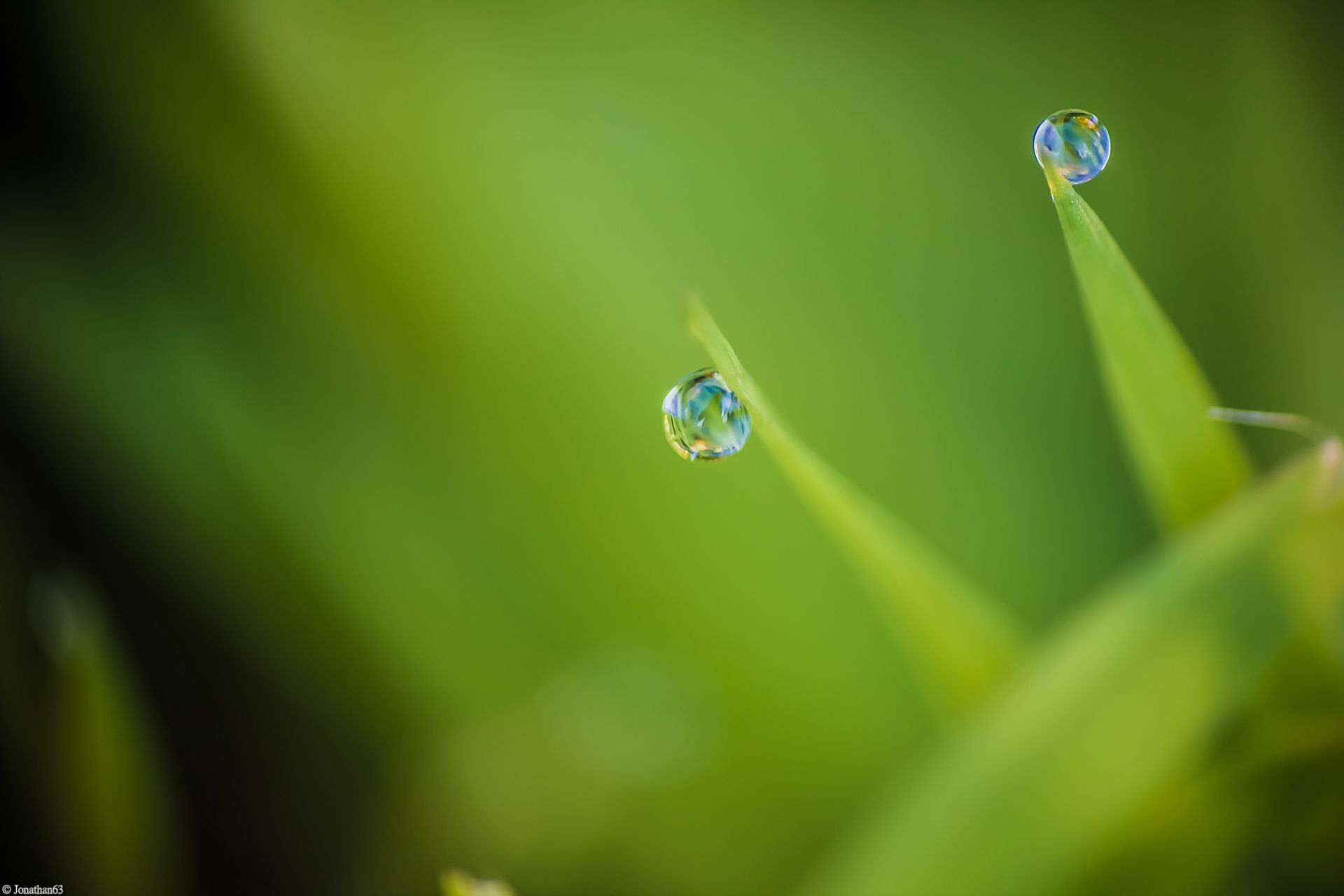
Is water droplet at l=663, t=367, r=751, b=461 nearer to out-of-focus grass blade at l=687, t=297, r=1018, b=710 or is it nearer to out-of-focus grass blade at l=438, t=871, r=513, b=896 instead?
out-of-focus grass blade at l=687, t=297, r=1018, b=710

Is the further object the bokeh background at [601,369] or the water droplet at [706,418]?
the bokeh background at [601,369]

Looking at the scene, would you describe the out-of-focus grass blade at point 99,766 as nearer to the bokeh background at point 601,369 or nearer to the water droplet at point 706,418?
the bokeh background at point 601,369

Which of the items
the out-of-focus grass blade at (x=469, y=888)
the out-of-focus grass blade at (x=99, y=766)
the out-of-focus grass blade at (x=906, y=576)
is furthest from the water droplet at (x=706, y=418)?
the out-of-focus grass blade at (x=99, y=766)

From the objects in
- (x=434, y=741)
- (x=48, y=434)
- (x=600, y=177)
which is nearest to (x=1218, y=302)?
(x=600, y=177)

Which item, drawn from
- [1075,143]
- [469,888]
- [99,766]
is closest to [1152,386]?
[1075,143]

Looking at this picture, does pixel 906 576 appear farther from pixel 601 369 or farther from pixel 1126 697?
pixel 601 369

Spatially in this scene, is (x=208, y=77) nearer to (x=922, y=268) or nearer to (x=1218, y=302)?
(x=922, y=268)

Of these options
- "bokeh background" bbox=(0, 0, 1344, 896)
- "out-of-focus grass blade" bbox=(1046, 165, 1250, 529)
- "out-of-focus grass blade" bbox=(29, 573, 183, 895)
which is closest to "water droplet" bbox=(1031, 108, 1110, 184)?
"out-of-focus grass blade" bbox=(1046, 165, 1250, 529)
